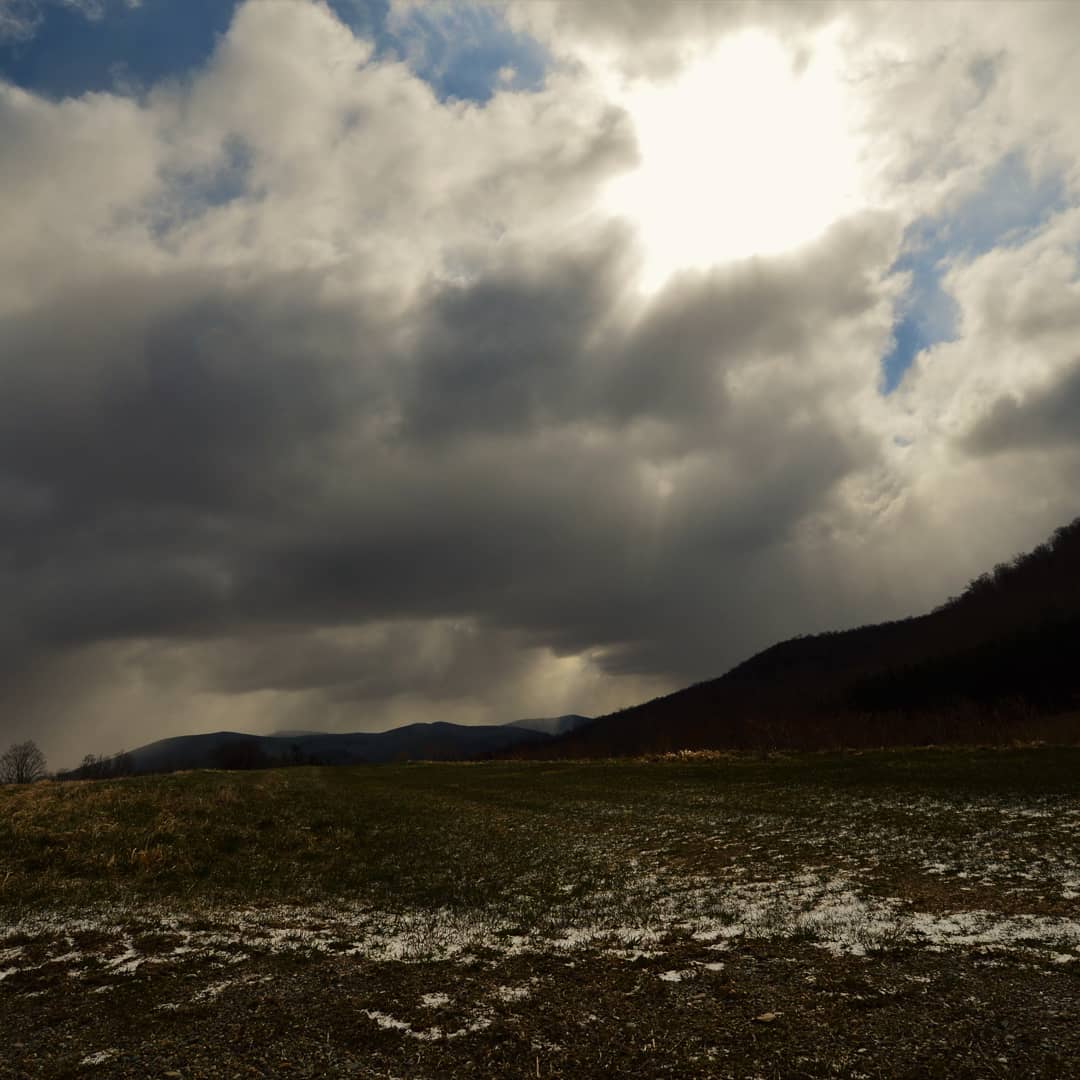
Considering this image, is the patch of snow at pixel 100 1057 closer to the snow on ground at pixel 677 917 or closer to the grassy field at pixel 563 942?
the grassy field at pixel 563 942

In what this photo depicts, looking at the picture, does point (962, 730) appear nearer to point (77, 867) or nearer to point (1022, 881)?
point (1022, 881)

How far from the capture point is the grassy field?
10.6m

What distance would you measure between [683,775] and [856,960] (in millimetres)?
42620

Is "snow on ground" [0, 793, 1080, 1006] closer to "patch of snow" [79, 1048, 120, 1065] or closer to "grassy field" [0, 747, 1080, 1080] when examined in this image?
"grassy field" [0, 747, 1080, 1080]

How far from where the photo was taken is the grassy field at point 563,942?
10.6 m

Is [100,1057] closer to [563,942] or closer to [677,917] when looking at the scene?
[563,942]

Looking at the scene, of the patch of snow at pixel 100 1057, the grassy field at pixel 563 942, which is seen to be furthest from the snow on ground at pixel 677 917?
the patch of snow at pixel 100 1057

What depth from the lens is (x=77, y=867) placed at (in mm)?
26859

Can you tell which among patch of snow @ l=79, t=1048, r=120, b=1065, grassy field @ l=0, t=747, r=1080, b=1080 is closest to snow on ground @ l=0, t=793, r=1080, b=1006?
grassy field @ l=0, t=747, r=1080, b=1080

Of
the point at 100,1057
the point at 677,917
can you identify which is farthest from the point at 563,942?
the point at 100,1057

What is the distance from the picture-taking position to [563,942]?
1631 cm

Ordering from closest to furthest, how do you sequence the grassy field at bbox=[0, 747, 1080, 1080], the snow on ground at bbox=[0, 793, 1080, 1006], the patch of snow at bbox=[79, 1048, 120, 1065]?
1. the grassy field at bbox=[0, 747, 1080, 1080]
2. the patch of snow at bbox=[79, 1048, 120, 1065]
3. the snow on ground at bbox=[0, 793, 1080, 1006]

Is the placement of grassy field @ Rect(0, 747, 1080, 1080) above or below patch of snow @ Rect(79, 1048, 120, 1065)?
below

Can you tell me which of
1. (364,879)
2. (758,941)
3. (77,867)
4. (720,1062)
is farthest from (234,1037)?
(77,867)
